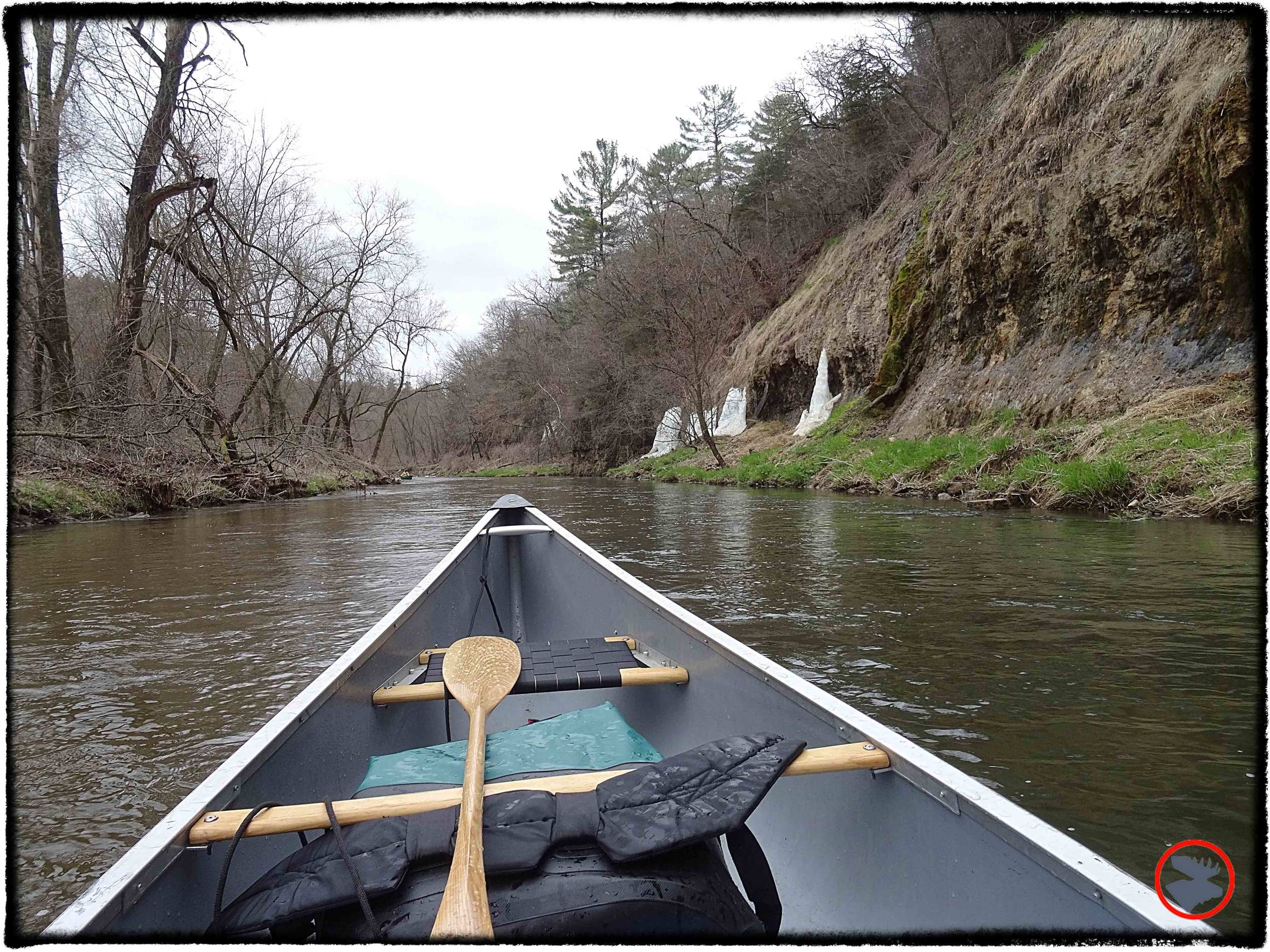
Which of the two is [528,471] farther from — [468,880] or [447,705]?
[468,880]

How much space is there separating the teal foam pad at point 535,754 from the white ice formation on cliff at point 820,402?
1362 centimetres

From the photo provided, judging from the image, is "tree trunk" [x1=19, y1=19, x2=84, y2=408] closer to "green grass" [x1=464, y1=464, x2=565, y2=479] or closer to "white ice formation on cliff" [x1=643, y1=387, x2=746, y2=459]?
"white ice formation on cliff" [x1=643, y1=387, x2=746, y2=459]

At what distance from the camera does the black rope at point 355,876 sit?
2.90 ft

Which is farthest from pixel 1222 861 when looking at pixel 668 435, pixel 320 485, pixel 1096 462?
pixel 668 435

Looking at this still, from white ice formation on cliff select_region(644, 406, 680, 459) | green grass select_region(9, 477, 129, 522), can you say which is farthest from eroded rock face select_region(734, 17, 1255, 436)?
green grass select_region(9, 477, 129, 522)

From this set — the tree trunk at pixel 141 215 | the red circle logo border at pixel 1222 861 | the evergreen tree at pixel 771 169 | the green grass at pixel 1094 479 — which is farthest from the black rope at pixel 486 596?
the evergreen tree at pixel 771 169

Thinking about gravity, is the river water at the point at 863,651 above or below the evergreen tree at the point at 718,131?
below

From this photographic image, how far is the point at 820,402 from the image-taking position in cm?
1536

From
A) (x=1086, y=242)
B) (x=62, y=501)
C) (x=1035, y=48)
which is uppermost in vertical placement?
(x=1035, y=48)

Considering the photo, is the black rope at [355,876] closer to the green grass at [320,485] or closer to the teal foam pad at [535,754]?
the teal foam pad at [535,754]

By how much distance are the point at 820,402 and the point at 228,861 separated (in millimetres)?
15325

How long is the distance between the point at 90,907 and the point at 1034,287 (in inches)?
427

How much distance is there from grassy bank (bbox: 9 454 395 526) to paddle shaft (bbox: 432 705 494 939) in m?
6.62

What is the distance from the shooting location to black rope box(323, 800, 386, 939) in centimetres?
88
